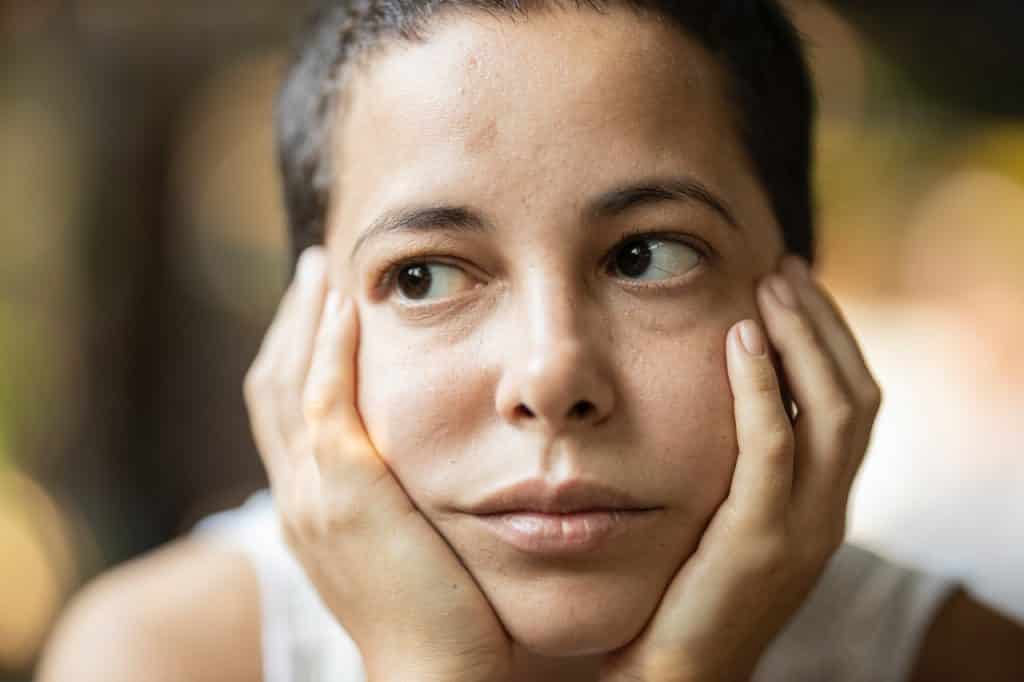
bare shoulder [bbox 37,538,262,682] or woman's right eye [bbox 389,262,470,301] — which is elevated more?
woman's right eye [bbox 389,262,470,301]

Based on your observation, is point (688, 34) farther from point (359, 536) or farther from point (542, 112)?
point (359, 536)

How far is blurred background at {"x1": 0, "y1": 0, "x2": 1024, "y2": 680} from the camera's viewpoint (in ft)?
5.90

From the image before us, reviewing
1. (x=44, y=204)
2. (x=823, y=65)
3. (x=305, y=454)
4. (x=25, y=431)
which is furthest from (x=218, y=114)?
(x=305, y=454)

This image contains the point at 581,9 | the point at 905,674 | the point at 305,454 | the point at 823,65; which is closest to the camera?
the point at 581,9

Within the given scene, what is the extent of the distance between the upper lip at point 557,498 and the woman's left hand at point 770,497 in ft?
0.33

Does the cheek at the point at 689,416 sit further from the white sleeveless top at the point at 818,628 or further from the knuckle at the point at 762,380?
the white sleeveless top at the point at 818,628

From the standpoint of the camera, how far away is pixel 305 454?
863 mm

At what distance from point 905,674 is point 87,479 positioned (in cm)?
150

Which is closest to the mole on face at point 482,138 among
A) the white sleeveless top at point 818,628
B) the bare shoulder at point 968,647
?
the white sleeveless top at point 818,628

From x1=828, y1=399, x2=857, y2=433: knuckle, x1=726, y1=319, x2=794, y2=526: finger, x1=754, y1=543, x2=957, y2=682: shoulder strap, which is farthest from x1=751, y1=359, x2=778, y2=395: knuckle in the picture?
x1=754, y1=543, x2=957, y2=682: shoulder strap

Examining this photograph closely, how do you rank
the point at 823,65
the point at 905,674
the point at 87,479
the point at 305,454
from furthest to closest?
the point at 87,479, the point at 823,65, the point at 905,674, the point at 305,454

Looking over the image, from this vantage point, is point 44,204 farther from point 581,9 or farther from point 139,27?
point 581,9

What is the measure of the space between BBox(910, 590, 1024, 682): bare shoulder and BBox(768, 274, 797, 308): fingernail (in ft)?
1.59

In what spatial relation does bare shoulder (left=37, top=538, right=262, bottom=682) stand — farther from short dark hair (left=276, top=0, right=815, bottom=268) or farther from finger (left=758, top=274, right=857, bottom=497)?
finger (left=758, top=274, right=857, bottom=497)
